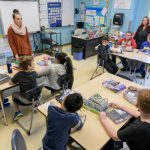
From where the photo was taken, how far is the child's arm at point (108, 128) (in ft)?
4.53

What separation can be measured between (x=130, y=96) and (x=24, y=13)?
4410mm

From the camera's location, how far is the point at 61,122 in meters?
1.30

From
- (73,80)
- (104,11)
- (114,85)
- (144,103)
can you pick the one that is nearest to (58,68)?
(73,80)

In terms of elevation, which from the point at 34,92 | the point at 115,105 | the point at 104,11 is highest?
the point at 104,11

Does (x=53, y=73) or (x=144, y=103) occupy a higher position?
(x=144, y=103)

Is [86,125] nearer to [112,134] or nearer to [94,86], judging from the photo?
[112,134]

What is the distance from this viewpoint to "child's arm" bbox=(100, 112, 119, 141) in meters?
1.38

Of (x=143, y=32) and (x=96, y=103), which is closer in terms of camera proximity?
(x=96, y=103)

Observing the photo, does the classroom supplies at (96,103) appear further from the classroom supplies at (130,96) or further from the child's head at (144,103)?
the child's head at (144,103)

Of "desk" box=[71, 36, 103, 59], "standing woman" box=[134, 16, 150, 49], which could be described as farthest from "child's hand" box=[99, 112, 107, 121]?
"desk" box=[71, 36, 103, 59]

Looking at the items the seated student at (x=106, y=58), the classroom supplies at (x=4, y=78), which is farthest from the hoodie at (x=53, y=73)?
the seated student at (x=106, y=58)

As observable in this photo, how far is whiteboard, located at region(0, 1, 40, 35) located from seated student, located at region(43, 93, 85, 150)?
4225mm

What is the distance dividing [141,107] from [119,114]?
0.47 m

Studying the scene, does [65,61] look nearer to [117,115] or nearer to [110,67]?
[117,115]
